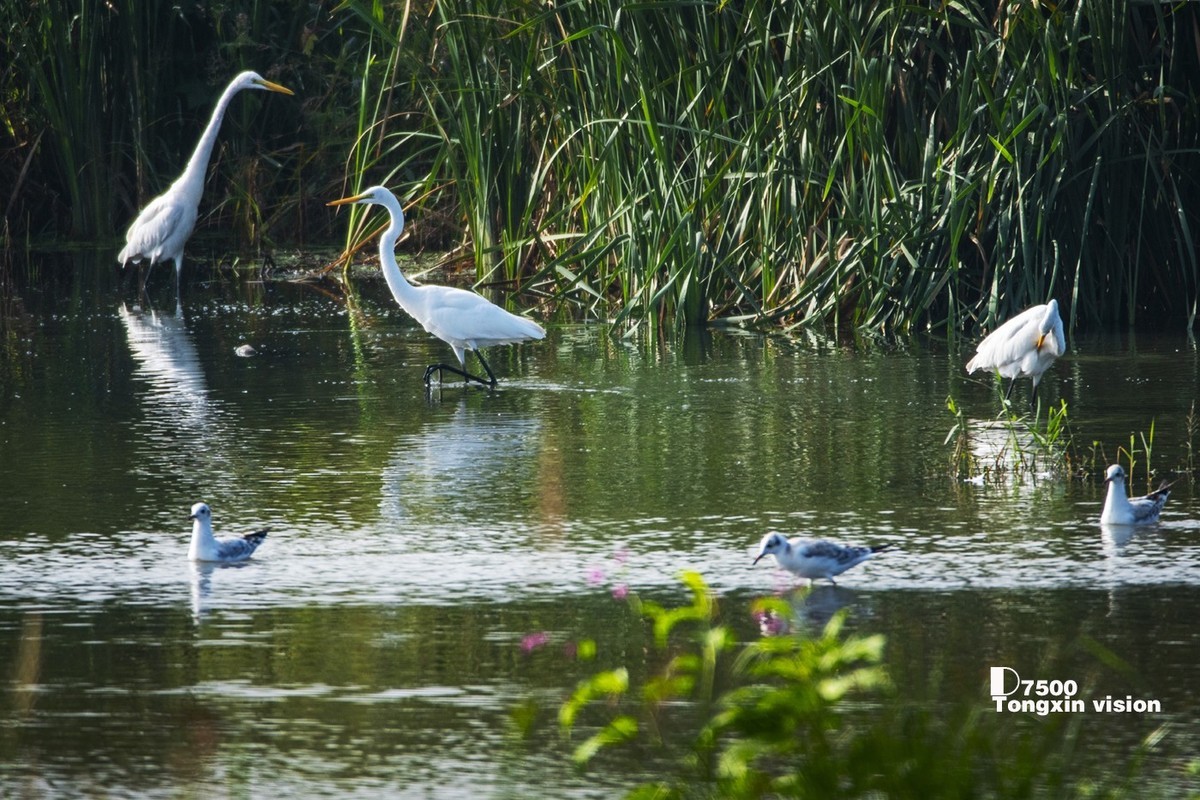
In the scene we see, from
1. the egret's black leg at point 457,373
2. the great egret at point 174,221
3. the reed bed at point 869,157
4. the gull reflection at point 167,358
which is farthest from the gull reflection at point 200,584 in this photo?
the great egret at point 174,221

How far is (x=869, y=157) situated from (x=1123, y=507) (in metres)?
4.73

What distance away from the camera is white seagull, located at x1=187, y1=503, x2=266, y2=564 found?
214 inches

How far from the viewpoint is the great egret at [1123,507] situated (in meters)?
5.77

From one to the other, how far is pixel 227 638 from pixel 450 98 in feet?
30.8

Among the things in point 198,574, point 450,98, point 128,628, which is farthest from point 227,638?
point 450,98

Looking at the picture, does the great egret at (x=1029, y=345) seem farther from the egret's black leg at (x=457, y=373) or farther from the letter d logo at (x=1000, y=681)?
the letter d logo at (x=1000, y=681)

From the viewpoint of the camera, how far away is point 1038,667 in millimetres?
4371

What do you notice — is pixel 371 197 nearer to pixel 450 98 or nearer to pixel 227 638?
pixel 450 98

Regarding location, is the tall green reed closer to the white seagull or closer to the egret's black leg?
the egret's black leg

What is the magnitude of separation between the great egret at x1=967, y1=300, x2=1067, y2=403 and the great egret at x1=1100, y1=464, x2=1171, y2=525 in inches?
94.6

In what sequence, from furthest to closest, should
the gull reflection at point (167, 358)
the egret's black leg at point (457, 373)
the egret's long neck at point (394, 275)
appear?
the egret's long neck at point (394, 275) → the egret's black leg at point (457, 373) → the gull reflection at point (167, 358)

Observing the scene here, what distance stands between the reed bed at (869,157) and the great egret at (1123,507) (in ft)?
12.4

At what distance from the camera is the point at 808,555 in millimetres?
5074

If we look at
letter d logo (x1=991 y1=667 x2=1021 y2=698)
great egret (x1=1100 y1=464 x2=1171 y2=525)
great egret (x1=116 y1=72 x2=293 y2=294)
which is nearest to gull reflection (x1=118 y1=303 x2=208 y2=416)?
great egret (x1=116 y1=72 x2=293 y2=294)
